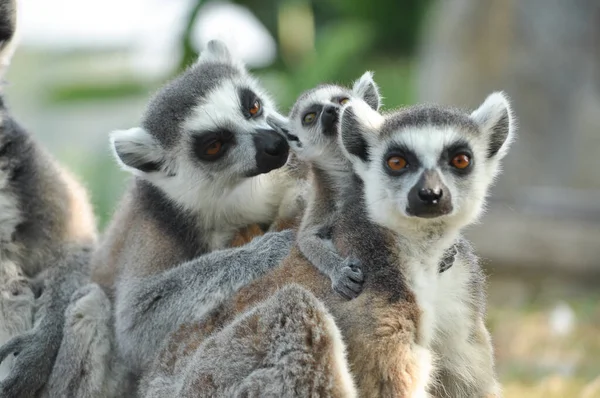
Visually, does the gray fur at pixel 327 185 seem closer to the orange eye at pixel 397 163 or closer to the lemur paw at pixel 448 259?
the lemur paw at pixel 448 259

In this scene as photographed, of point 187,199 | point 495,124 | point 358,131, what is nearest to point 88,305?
point 187,199

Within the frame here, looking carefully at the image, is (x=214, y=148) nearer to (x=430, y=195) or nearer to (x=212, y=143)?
(x=212, y=143)

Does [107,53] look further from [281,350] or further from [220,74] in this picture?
[281,350]

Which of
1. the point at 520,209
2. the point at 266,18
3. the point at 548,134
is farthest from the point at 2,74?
the point at 266,18

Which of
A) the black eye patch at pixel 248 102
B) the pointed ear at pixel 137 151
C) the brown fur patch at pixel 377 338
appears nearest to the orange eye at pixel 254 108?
the black eye patch at pixel 248 102

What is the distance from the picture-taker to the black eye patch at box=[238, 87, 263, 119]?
6.11 metres

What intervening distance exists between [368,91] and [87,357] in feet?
8.14

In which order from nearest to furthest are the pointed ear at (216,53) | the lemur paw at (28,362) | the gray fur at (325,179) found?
the gray fur at (325,179), the lemur paw at (28,362), the pointed ear at (216,53)

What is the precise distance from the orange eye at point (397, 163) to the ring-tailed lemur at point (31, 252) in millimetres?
2743

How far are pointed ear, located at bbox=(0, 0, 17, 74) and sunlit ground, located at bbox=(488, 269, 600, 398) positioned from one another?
503 cm

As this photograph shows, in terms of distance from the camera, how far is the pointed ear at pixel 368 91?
→ 554 cm

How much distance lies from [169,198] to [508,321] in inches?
225

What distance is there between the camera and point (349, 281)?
4.42 metres

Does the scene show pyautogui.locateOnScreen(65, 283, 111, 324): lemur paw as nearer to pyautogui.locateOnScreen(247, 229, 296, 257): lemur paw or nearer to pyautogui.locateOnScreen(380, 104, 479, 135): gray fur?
pyautogui.locateOnScreen(247, 229, 296, 257): lemur paw
